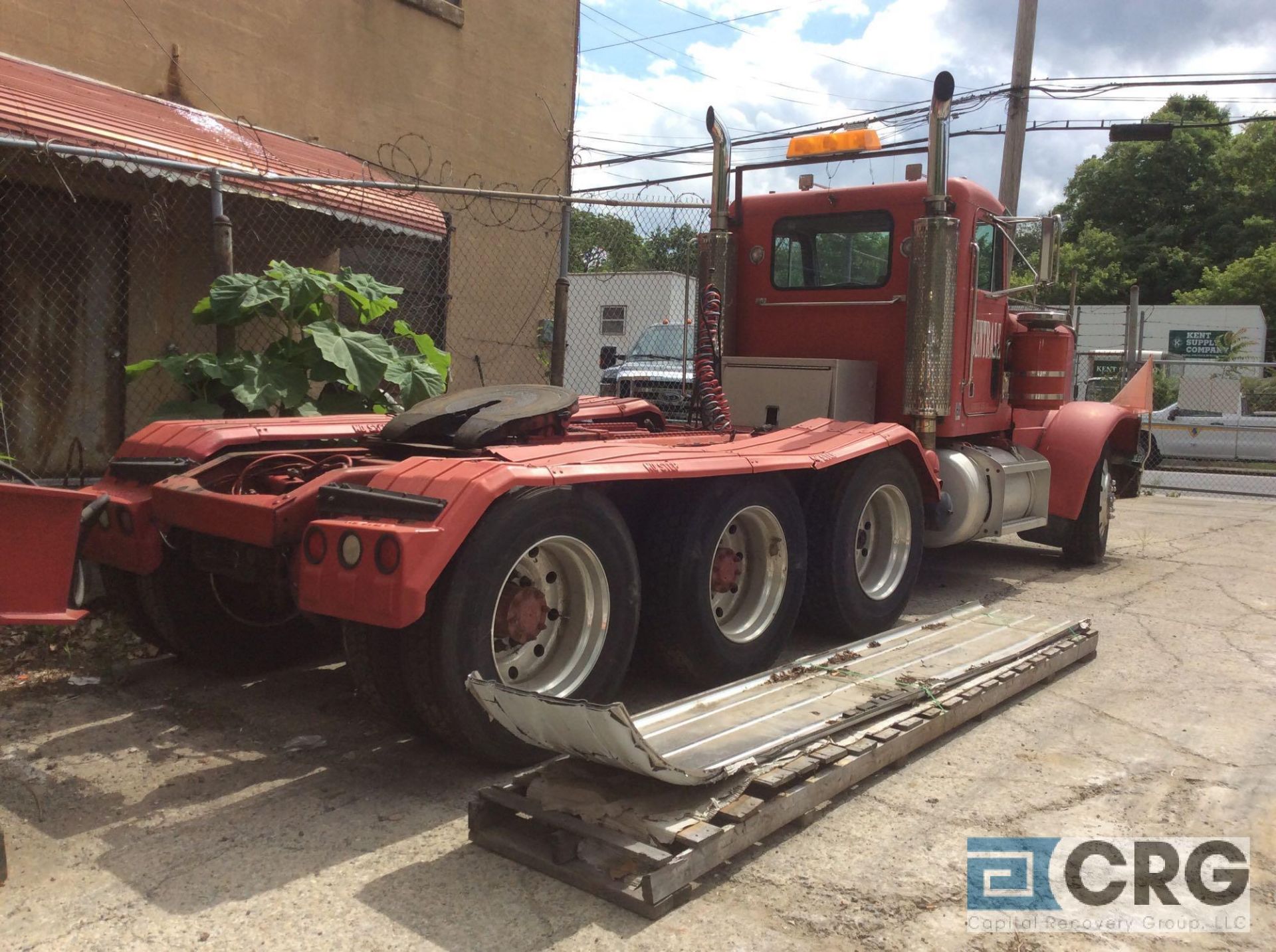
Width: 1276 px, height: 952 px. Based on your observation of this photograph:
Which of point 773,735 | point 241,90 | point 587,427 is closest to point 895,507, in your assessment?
point 587,427

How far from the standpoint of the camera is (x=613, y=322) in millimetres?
20547

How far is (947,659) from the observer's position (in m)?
5.00

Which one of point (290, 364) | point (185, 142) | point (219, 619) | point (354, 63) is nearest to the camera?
point (219, 619)

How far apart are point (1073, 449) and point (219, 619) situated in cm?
637

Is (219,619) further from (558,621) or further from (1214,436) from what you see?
(1214,436)

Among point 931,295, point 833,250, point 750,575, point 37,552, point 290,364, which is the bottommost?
point 750,575

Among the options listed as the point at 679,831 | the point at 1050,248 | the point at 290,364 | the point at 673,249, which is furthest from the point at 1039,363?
the point at 679,831

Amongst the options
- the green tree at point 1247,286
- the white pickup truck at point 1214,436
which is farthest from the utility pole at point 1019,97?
the green tree at point 1247,286

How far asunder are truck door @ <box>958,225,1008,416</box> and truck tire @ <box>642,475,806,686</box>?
8.80 ft

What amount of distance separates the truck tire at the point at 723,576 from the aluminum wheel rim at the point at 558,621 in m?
0.52

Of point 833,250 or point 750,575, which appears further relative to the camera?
point 833,250

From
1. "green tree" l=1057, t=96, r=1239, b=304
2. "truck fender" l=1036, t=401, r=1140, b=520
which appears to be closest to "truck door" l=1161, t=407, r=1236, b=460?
"truck fender" l=1036, t=401, r=1140, b=520

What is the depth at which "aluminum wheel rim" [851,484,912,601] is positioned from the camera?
5977 millimetres

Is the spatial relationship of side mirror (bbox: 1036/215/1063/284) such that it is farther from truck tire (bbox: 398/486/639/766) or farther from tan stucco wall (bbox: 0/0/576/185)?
tan stucco wall (bbox: 0/0/576/185)
